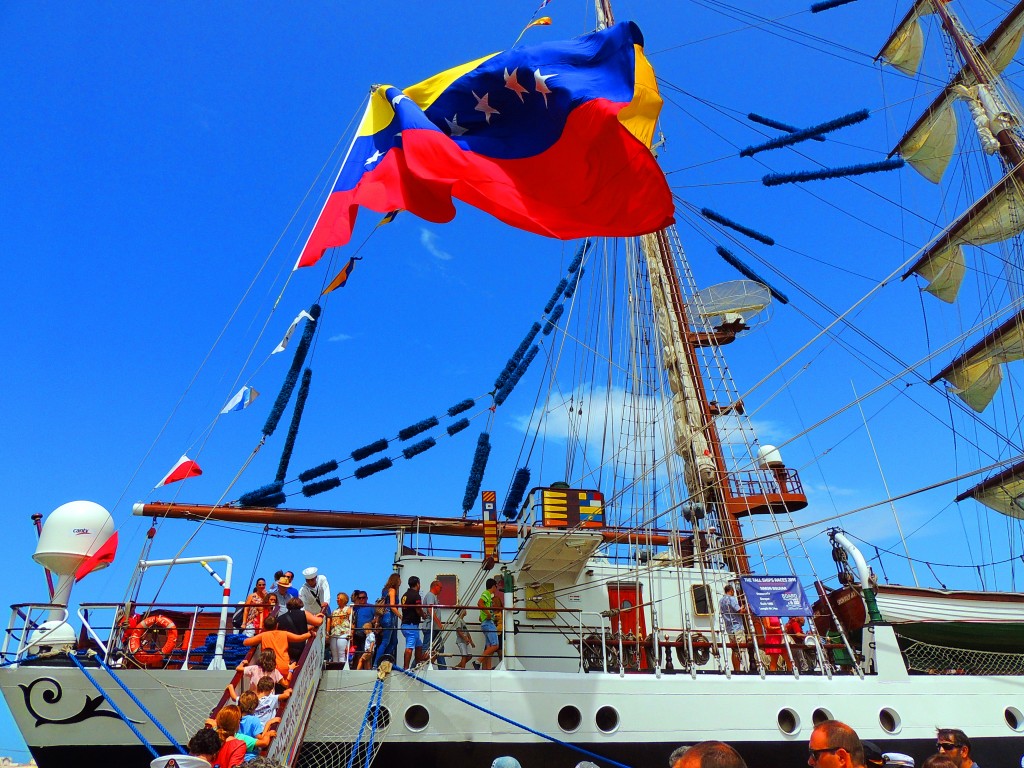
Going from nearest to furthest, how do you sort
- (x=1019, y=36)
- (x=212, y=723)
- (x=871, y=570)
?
1. (x=212, y=723)
2. (x=871, y=570)
3. (x=1019, y=36)

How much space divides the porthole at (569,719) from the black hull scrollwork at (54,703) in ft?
A: 20.4

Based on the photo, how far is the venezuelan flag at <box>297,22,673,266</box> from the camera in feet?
32.3

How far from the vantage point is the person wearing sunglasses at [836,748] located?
320 centimetres

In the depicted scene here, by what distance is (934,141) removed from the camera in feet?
92.1

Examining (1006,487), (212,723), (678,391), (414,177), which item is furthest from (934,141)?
(212,723)

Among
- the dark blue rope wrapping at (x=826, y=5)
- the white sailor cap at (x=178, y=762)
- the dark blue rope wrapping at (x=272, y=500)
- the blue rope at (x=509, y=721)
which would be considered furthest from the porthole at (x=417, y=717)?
the dark blue rope wrapping at (x=826, y=5)

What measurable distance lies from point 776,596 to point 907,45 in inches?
1123

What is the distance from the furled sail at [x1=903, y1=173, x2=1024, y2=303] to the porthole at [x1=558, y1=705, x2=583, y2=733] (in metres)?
18.7

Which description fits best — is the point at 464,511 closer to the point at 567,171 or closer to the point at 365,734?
the point at 365,734

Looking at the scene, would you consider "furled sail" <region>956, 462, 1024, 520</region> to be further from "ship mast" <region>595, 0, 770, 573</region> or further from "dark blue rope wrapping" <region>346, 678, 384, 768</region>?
"dark blue rope wrapping" <region>346, 678, 384, 768</region>

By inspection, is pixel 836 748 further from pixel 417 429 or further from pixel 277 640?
pixel 417 429

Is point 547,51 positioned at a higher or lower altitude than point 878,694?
higher

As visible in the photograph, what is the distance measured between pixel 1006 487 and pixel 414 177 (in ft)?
75.0

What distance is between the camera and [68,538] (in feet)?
35.4
